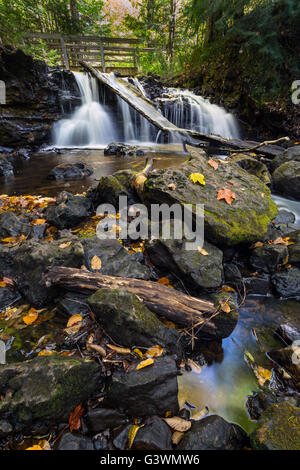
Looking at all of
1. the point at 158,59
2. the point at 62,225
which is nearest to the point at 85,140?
the point at 62,225

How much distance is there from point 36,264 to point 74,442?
1661 mm

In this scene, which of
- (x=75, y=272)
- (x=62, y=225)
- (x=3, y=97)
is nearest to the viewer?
(x=75, y=272)

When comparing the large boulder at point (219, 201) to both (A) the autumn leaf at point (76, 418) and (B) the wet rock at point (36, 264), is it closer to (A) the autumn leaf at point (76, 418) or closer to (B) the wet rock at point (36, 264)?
(B) the wet rock at point (36, 264)

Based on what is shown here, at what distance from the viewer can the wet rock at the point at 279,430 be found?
4.44 feet

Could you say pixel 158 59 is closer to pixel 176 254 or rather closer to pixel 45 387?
pixel 176 254

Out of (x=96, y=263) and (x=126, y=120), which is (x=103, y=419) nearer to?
(x=96, y=263)

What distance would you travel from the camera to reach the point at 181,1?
19.7m

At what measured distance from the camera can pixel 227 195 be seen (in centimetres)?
346

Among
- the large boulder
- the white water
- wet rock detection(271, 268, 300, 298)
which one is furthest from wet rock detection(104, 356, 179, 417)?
→ the white water

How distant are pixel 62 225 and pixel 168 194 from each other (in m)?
1.87

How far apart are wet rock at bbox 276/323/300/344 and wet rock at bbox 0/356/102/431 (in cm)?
200

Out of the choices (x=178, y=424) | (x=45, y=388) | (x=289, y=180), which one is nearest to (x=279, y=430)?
(x=178, y=424)

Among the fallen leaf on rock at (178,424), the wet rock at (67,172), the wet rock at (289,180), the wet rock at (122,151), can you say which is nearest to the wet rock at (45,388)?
the fallen leaf on rock at (178,424)

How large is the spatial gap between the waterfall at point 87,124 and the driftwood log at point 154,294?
419 inches
